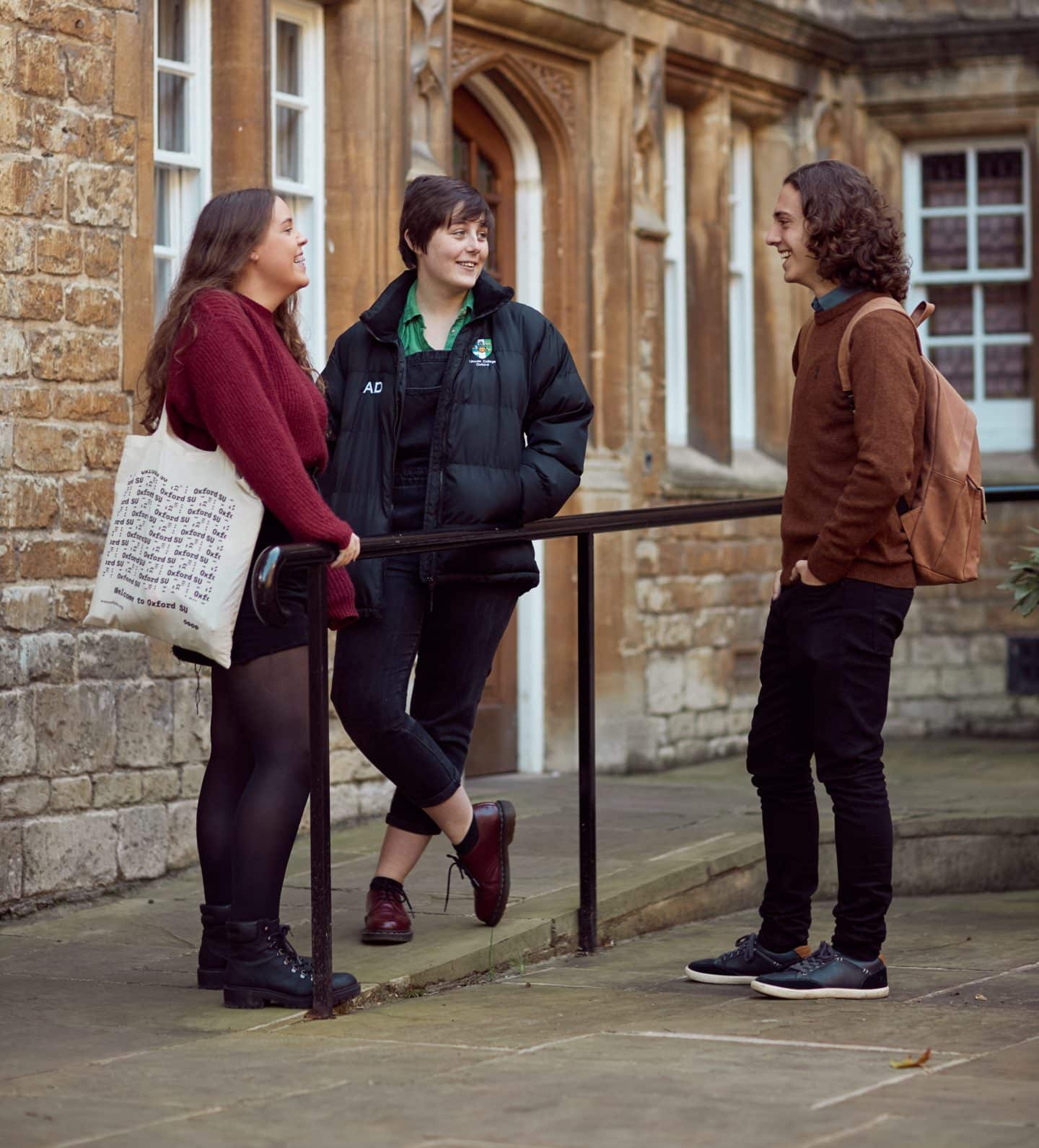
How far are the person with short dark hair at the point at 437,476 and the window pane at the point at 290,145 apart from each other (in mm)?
2760

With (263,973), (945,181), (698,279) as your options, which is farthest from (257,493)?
(945,181)

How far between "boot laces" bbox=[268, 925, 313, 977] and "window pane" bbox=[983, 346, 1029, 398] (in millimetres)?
8366

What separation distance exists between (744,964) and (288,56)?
4.34 m

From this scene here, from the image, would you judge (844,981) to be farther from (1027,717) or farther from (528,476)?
(1027,717)

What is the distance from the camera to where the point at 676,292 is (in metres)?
11.3

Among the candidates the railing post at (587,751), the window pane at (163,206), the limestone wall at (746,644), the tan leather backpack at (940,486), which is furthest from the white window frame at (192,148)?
the tan leather backpack at (940,486)

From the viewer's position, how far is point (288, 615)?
16.6 ft

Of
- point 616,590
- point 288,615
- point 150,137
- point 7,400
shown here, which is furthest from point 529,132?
point 288,615

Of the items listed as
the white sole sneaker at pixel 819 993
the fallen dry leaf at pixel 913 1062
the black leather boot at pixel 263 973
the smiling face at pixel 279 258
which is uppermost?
the smiling face at pixel 279 258

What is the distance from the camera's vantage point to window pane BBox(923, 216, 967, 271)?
12.8 metres

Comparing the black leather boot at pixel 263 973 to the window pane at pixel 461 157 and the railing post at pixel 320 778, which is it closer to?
the railing post at pixel 320 778

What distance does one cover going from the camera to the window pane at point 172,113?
7.88 metres

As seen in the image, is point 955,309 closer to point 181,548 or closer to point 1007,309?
point 1007,309

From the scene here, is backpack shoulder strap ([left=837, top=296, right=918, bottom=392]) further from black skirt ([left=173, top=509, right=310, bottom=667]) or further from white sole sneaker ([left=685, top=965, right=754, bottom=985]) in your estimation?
white sole sneaker ([left=685, top=965, right=754, bottom=985])
